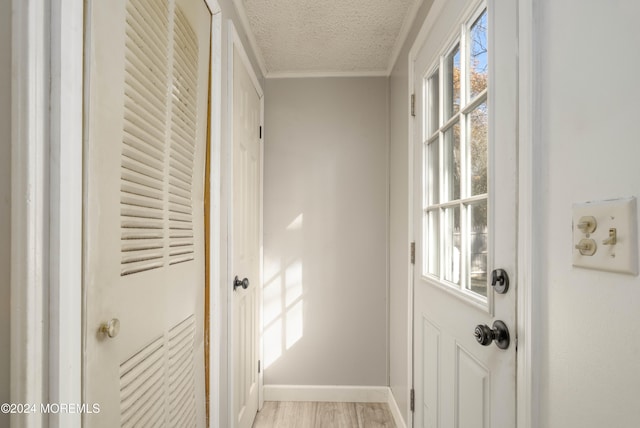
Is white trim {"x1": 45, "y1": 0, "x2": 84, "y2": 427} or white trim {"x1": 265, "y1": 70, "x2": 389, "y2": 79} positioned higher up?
white trim {"x1": 265, "y1": 70, "x2": 389, "y2": 79}

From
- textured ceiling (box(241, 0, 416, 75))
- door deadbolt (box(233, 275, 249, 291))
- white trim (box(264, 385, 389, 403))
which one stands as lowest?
white trim (box(264, 385, 389, 403))

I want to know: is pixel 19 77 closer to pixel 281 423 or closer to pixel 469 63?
pixel 469 63

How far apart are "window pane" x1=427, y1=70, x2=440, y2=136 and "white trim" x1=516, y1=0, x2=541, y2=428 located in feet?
2.24

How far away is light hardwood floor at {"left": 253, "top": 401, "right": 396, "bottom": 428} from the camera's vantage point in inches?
85.6

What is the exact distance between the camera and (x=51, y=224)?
59 centimetres

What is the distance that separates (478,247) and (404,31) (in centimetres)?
146

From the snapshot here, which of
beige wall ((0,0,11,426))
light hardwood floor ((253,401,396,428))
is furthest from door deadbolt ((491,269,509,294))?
light hardwood floor ((253,401,396,428))

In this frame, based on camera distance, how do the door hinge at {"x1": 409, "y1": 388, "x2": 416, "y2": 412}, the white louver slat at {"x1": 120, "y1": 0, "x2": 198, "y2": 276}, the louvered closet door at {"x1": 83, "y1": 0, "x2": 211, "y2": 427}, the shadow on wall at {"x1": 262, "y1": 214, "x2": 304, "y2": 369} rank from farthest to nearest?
the shadow on wall at {"x1": 262, "y1": 214, "x2": 304, "y2": 369} < the door hinge at {"x1": 409, "y1": 388, "x2": 416, "y2": 412} < the white louver slat at {"x1": 120, "y1": 0, "x2": 198, "y2": 276} < the louvered closet door at {"x1": 83, "y1": 0, "x2": 211, "y2": 427}

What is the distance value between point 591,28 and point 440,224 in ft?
2.98

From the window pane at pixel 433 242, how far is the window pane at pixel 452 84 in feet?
1.39

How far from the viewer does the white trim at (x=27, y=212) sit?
0.54m

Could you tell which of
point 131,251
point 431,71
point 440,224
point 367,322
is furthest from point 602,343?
point 367,322

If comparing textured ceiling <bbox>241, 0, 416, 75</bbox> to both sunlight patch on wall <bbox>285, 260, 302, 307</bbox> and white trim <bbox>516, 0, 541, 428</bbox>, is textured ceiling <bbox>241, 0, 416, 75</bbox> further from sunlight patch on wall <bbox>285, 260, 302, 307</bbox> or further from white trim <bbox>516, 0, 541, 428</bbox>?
sunlight patch on wall <bbox>285, 260, 302, 307</bbox>

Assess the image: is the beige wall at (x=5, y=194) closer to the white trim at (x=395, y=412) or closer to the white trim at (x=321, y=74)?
the white trim at (x=395, y=412)
